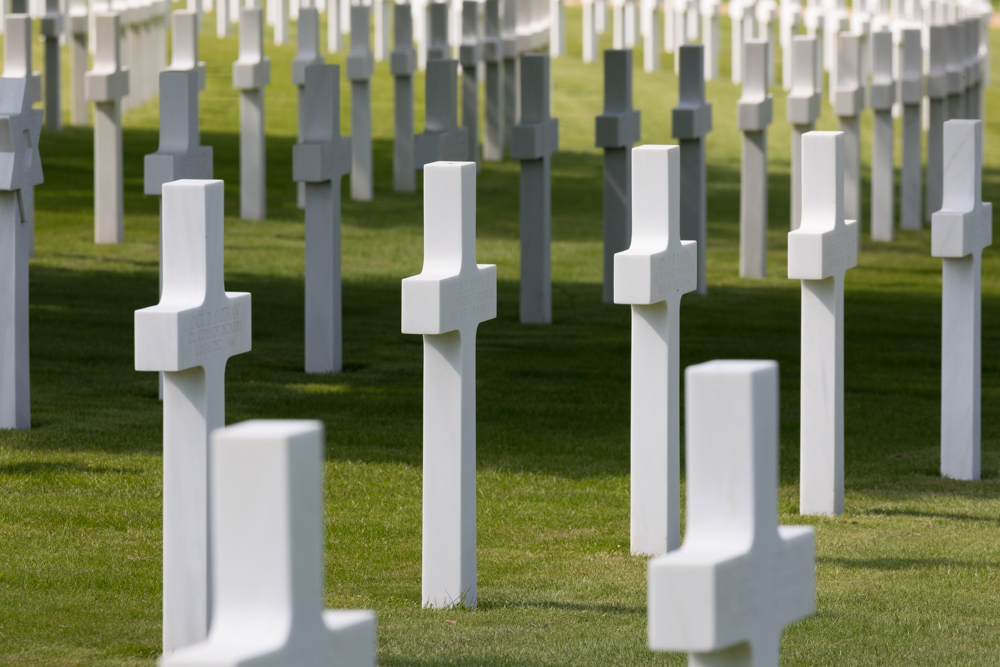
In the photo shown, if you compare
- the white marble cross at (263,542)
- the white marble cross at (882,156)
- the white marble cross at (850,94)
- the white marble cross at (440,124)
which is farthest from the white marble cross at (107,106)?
the white marble cross at (263,542)

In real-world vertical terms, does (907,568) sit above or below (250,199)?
below

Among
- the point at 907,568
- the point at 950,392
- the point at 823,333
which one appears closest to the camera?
the point at 907,568

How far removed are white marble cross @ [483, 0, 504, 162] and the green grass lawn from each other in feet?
8.11

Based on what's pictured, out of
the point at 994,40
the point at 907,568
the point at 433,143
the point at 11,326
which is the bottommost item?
the point at 907,568

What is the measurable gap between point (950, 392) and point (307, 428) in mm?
5523

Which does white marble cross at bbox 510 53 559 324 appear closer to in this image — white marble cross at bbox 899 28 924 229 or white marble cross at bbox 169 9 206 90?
white marble cross at bbox 169 9 206 90

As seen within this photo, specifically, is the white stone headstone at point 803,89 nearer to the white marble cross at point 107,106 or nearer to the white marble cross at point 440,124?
the white marble cross at point 440,124

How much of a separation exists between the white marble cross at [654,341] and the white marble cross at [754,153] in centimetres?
814

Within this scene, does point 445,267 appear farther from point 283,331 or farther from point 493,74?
point 493,74

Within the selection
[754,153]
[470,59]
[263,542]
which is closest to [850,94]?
[754,153]

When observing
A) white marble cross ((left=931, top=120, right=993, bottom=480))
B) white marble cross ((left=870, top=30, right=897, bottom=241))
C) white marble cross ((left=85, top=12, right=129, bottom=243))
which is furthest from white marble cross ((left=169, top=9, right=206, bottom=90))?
white marble cross ((left=931, top=120, right=993, bottom=480))

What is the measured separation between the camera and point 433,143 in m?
11.8

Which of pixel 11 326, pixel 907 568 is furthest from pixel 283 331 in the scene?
pixel 907 568

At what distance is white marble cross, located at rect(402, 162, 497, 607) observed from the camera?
4.96 m
